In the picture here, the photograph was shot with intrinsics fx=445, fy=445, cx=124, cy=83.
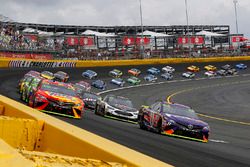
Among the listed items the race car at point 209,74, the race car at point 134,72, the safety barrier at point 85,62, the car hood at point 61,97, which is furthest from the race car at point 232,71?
the car hood at point 61,97

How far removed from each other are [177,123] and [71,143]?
29.7 feet

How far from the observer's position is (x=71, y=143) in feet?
17.4

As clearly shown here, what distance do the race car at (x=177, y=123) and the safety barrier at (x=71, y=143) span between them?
→ 717 centimetres

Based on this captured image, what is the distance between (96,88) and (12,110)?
40.3 metres

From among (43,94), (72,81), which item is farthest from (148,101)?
(43,94)

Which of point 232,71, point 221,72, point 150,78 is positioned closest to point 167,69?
point 150,78

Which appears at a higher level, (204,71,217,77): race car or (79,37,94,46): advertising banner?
(79,37,94,46): advertising banner

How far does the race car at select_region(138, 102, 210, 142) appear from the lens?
14.0 m

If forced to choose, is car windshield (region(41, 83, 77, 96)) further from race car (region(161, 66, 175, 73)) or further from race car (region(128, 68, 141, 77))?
race car (region(161, 66, 175, 73))

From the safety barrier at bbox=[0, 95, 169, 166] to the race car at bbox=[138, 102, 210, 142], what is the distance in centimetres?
717

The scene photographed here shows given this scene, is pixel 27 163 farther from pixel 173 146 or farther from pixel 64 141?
pixel 173 146

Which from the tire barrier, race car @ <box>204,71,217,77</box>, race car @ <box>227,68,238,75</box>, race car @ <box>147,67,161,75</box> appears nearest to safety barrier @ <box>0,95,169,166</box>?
the tire barrier

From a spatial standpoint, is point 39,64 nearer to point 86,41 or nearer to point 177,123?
point 86,41

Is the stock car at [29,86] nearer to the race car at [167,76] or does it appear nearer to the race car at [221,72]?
the race car at [167,76]
